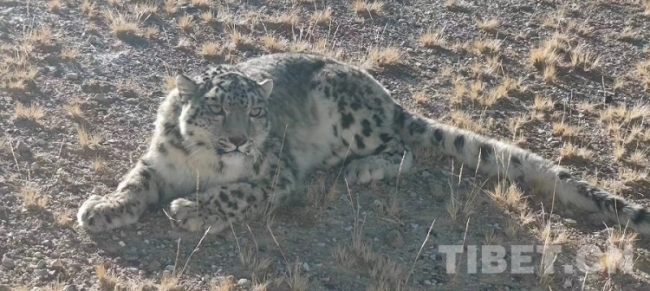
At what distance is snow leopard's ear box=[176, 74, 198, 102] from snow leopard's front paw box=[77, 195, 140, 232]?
44.8 inches

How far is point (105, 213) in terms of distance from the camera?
22.7 feet

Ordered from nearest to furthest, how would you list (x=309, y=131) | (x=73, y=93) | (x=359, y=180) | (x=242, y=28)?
1. (x=359, y=180)
2. (x=309, y=131)
3. (x=73, y=93)
4. (x=242, y=28)

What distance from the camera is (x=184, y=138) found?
7473 mm

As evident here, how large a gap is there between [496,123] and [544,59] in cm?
239

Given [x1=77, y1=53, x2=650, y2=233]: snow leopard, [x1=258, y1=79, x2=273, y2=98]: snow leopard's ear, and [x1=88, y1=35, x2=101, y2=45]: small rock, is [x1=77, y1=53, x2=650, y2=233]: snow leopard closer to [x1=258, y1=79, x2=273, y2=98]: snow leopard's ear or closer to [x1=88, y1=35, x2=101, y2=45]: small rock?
[x1=258, y1=79, x2=273, y2=98]: snow leopard's ear

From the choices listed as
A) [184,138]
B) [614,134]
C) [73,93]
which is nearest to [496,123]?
[614,134]

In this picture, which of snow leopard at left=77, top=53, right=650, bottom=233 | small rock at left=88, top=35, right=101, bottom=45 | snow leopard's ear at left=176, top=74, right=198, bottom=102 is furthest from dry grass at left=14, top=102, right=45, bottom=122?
small rock at left=88, top=35, right=101, bottom=45

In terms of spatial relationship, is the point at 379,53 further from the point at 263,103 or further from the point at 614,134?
the point at 263,103

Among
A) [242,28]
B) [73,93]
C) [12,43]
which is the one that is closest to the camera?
[73,93]

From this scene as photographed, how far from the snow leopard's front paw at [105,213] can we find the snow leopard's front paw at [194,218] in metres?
0.38

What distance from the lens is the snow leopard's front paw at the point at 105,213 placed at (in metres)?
6.86

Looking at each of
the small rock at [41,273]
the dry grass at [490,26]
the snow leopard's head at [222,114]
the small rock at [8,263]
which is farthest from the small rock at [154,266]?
the dry grass at [490,26]

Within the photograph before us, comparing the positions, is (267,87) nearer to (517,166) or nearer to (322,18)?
(517,166)

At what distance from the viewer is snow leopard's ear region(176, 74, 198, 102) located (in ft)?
24.2
